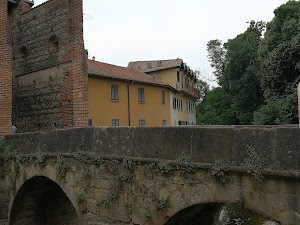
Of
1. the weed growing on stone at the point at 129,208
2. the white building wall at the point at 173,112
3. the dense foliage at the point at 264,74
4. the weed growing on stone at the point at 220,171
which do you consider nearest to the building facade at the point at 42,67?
the weed growing on stone at the point at 129,208

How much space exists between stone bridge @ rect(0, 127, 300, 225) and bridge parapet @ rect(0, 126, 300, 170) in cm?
1

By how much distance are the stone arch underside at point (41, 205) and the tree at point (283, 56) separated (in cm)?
1531

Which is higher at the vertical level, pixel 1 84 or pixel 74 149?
pixel 1 84

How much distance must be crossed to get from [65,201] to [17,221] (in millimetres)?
1681

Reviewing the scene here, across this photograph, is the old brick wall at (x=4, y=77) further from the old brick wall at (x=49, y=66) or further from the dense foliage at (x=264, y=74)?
the dense foliage at (x=264, y=74)

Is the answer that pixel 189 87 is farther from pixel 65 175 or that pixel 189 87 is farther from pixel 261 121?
pixel 65 175

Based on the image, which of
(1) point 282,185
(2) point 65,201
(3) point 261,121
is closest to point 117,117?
(3) point 261,121

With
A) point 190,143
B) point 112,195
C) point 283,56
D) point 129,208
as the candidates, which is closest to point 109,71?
point 283,56

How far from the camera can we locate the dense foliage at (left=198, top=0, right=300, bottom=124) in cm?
2129

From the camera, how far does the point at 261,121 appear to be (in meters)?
23.2

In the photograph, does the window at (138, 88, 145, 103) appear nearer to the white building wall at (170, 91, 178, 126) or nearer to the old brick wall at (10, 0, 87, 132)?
the white building wall at (170, 91, 178, 126)

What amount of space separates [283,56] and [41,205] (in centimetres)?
1824

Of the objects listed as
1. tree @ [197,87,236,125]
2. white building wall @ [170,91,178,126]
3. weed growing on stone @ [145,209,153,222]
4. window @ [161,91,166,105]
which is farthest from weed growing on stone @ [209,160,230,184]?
tree @ [197,87,236,125]

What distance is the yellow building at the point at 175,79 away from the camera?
33306 mm
